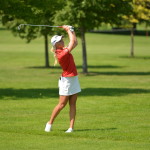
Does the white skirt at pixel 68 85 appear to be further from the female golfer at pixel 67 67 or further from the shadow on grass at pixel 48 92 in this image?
the shadow on grass at pixel 48 92

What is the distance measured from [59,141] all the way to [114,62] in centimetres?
3280

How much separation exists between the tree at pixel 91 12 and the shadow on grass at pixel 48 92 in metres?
7.77

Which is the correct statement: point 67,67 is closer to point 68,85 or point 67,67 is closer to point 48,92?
point 68,85

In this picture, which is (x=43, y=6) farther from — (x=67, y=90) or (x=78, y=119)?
(x=67, y=90)

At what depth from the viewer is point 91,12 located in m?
29.7

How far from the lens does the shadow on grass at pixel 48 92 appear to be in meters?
19.2

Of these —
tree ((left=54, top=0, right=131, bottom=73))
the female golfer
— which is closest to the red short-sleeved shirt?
the female golfer

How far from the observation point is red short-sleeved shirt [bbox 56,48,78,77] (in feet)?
35.4

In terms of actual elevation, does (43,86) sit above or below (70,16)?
below

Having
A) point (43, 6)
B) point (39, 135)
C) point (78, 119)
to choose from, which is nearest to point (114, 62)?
point (43, 6)

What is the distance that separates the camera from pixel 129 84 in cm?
→ 2528

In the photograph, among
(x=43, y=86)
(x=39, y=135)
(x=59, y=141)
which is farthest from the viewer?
(x=43, y=86)

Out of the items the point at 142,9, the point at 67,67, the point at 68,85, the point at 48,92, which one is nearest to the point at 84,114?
the point at 68,85

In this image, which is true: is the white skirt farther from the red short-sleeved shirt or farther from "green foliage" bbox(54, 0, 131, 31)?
"green foliage" bbox(54, 0, 131, 31)
